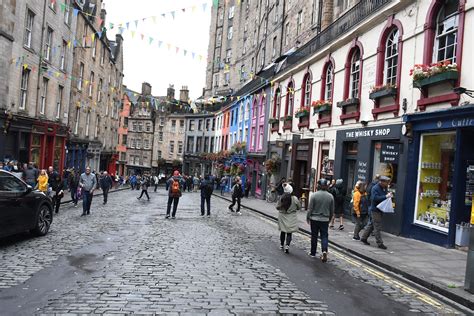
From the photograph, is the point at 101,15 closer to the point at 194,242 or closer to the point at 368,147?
the point at 368,147

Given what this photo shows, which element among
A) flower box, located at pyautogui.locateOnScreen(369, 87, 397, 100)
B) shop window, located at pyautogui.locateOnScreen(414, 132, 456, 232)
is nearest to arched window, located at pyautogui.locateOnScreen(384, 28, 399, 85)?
flower box, located at pyautogui.locateOnScreen(369, 87, 397, 100)

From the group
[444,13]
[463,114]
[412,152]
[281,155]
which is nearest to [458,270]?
[463,114]

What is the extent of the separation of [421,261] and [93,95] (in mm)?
32140

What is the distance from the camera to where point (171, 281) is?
650 centimetres

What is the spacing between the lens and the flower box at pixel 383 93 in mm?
13622

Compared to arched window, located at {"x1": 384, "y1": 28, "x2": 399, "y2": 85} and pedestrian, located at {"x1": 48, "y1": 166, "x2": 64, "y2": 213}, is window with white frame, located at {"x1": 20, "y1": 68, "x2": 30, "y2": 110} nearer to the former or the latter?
pedestrian, located at {"x1": 48, "y1": 166, "x2": 64, "y2": 213}

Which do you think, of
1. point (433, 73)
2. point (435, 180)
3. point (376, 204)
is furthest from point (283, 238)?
point (433, 73)

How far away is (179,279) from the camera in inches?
261

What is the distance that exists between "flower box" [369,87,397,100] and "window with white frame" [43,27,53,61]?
712 inches

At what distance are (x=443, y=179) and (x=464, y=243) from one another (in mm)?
2305

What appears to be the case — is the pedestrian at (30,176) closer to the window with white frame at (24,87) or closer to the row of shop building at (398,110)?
the window with white frame at (24,87)

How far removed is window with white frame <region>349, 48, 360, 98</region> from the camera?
17.1m

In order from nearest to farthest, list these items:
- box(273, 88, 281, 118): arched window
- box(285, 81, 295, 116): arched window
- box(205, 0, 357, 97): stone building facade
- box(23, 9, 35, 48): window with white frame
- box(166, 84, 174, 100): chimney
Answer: box(23, 9, 35, 48): window with white frame → box(285, 81, 295, 116): arched window → box(205, 0, 357, 97): stone building facade → box(273, 88, 281, 118): arched window → box(166, 84, 174, 100): chimney

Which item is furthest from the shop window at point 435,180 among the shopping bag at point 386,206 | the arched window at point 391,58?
the arched window at point 391,58
